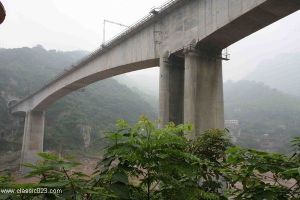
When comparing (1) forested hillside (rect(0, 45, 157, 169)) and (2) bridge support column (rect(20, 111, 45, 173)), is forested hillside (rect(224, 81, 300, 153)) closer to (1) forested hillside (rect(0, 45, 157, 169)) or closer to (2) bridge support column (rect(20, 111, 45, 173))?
(1) forested hillside (rect(0, 45, 157, 169))

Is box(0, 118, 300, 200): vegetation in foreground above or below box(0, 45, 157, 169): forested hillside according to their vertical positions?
below

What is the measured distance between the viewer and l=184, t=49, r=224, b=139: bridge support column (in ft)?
65.2

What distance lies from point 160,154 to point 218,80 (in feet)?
58.2

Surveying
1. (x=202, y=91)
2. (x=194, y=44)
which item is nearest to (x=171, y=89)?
(x=202, y=91)

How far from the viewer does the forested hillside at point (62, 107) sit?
7512 cm

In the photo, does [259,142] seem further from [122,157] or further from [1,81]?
[122,157]

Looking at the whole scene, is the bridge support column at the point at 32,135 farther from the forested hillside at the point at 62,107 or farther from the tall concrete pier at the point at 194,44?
the tall concrete pier at the point at 194,44

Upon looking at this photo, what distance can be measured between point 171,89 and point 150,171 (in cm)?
1842

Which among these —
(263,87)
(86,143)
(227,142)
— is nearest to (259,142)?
(86,143)

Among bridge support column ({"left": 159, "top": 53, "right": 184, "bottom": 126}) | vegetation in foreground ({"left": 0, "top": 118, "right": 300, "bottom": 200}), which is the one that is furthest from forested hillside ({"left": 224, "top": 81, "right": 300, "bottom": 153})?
vegetation in foreground ({"left": 0, "top": 118, "right": 300, "bottom": 200})

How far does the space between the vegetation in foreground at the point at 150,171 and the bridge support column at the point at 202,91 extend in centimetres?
1512

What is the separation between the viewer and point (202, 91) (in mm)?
20578

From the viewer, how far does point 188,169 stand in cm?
417

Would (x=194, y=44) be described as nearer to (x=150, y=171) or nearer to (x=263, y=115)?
(x=150, y=171)
